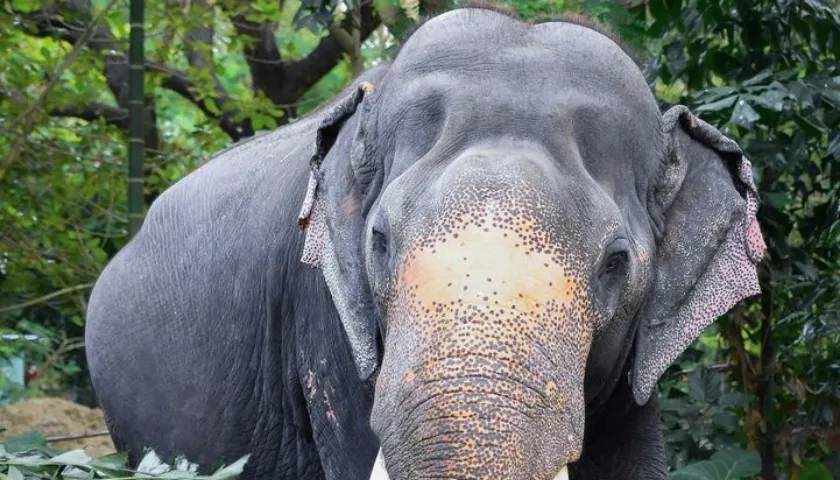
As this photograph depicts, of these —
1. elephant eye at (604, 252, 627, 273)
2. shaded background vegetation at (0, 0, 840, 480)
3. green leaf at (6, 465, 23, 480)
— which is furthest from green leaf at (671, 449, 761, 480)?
green leaf at (6, 465, 23, 480)

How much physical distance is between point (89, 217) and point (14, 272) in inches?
41.6

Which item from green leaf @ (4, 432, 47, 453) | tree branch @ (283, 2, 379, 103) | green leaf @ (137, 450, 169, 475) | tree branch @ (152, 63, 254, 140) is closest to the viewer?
green leaf @ (137, 450, 169, 475)

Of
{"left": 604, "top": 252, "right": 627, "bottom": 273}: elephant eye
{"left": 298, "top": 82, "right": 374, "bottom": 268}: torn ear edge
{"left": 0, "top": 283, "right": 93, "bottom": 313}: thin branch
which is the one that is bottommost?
{"left": 0, "top": 283, "right": 93, "bottom": 313}: thin branch

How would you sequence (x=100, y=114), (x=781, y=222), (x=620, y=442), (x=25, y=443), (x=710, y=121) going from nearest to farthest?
(x=620, y=442) < (x=25, y=443) < (x=710, y=121) < (x=781, y=222) < (x=100, y=114)

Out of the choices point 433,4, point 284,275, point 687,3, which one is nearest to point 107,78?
point 433,4

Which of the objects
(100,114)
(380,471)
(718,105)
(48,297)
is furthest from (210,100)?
(380,471)

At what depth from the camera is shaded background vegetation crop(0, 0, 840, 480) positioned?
5.78 m

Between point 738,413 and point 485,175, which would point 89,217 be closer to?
point 738,413

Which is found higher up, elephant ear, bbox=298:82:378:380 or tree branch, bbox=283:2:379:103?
elephant ear, bbox=298:82:378:380

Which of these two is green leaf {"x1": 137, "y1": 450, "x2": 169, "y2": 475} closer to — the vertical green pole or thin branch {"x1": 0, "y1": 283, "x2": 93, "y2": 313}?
the vertical green pole

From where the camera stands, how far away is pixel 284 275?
15.5 ft

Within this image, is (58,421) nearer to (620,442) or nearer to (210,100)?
(210,100)

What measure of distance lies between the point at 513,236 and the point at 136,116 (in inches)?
171

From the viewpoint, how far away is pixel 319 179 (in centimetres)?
410
